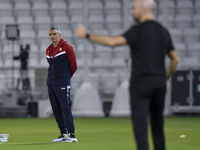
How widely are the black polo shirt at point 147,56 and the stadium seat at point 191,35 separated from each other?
1549cm

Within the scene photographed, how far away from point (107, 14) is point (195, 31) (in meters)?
3.77

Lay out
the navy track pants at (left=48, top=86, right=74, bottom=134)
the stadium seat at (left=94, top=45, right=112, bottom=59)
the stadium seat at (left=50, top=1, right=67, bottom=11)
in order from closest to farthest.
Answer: the navy track pants at (left=48, top=86, right=74, bottom=134)
the stadium seat at (left=94, top=45, right=112, bottom=59)
the stadium seat at (left=50, top=1, right=67, bottom=11)

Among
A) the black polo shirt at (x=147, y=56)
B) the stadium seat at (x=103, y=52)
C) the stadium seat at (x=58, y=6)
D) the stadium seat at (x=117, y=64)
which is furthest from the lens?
the stadium seat at (x=58, y=6)

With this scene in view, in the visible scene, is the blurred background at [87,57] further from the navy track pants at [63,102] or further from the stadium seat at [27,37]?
the navy track pants at [63,102]

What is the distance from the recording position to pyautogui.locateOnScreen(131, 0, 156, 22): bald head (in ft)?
12.1

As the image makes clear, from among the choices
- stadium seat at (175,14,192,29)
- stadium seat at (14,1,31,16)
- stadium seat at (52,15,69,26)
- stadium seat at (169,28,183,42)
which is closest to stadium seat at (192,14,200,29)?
stadium seat at (175,14,192,29)

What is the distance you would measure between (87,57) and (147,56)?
12235 millimetres

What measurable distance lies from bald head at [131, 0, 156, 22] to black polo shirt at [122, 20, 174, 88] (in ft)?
0.18

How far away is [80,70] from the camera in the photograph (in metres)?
18.2

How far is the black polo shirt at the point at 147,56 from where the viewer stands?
3.68 metres

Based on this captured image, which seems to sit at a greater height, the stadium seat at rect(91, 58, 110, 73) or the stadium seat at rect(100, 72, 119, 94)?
the stadium seat at rect(91, 58, 110, 73)

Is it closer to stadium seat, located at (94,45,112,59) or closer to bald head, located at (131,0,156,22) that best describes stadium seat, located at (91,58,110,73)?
stadium seat, located at (94,45,112,59)

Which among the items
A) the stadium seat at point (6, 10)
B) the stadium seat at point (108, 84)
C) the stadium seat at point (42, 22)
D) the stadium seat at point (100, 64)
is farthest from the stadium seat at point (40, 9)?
the stadium seat at point (108, 84)

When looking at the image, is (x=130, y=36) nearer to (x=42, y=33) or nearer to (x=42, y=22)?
(x=42, y=33)
